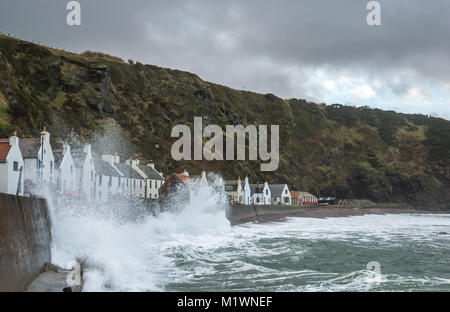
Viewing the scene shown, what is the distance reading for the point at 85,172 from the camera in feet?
152

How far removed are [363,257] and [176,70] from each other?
5167 inches

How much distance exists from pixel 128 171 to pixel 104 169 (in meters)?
7.70

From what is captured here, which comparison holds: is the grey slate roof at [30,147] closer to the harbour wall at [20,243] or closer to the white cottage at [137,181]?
the harbour wall at [20,243]

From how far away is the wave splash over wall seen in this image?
60.4 feet

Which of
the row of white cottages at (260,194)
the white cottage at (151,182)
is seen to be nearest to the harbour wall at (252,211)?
the row of white cottages at (260,194)

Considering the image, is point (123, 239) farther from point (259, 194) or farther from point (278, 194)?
point (278, 194)

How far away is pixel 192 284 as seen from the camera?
60.5 ft

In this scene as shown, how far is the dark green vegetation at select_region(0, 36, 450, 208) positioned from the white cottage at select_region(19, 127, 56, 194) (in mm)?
18056

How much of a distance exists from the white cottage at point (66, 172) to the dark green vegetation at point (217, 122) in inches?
505

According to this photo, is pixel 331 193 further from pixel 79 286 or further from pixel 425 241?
pixel 79 286

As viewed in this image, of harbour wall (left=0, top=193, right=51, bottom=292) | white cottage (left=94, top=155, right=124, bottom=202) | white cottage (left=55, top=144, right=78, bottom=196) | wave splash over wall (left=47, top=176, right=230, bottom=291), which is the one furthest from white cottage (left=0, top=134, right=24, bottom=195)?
white cottage (left=94, top=155, right=124, bottom=202)

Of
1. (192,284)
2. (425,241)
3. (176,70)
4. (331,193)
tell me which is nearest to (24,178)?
(192,284)

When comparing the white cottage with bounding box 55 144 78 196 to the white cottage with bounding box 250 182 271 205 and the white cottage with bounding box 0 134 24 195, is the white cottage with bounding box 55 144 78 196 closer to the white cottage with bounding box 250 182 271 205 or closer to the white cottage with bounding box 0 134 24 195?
the white cottage with bounding box 0 134 24 195

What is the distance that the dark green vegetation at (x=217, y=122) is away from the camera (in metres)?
80.6
